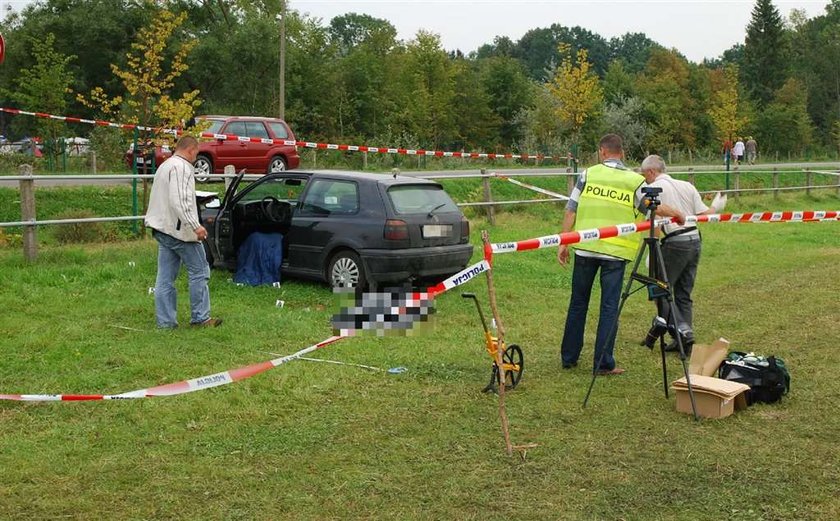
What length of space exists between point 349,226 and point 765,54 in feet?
276

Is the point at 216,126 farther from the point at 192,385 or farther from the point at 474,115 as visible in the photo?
the point at 474,115

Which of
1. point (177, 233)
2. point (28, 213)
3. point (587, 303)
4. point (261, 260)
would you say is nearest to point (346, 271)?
point (261, 260)

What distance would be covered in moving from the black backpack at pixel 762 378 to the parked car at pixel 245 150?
631 inches

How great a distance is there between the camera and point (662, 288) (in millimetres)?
6500

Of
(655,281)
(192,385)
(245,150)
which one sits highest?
(245,150)

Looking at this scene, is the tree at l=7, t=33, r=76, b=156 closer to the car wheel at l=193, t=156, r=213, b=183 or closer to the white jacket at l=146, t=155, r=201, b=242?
the car wheel at l=193, t=156, r=213, b=183

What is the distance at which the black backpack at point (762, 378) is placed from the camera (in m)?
6.58

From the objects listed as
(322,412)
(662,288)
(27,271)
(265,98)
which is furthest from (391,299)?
(265,98)

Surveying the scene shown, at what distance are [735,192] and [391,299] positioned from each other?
19431 mm

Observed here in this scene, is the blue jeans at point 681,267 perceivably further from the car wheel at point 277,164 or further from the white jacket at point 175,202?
the car wheel at point 277,164

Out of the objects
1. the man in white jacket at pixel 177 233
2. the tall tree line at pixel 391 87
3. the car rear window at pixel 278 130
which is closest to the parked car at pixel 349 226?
the man in white jacket at pixel 177 233

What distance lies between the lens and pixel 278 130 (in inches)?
904

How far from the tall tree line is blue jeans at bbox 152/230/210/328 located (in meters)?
22.7

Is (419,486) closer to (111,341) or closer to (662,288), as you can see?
(662,288)
